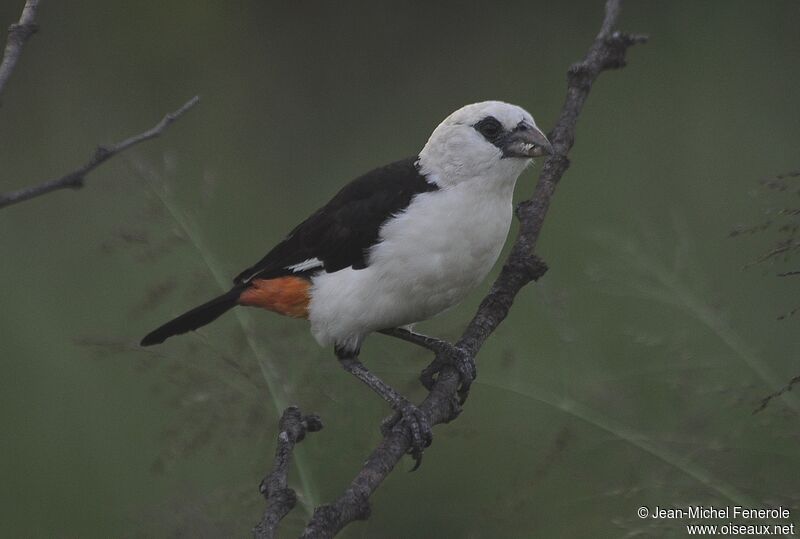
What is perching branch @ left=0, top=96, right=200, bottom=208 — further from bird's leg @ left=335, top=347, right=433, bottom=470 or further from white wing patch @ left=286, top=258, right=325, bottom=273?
white wing patch @ left=286, top=258, right=325, bottom=273

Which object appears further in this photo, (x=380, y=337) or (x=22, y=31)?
(x=380, y=337)

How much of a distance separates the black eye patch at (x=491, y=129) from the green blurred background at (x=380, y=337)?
1.35 ft

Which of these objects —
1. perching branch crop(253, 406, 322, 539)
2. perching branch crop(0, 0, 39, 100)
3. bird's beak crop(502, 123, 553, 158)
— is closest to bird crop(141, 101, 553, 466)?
bird's beak crop(502, 123, 553, 158)

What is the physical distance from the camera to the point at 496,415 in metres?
3.94

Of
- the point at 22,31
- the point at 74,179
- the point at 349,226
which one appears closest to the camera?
the point at 74,179

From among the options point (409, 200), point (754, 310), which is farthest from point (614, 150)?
point (409, 200)

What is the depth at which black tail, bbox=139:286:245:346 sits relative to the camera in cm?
332

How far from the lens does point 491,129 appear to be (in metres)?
3.16

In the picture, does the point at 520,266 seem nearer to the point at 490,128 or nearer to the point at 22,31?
the point at 490,128

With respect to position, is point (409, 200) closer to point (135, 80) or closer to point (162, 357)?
point (162, 357)

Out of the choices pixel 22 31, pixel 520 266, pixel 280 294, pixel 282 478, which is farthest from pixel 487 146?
pixel 22 31

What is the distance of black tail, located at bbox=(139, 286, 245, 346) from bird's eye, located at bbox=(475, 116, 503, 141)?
2.52 ft

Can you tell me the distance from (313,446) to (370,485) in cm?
99

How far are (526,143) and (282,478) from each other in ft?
4.74
